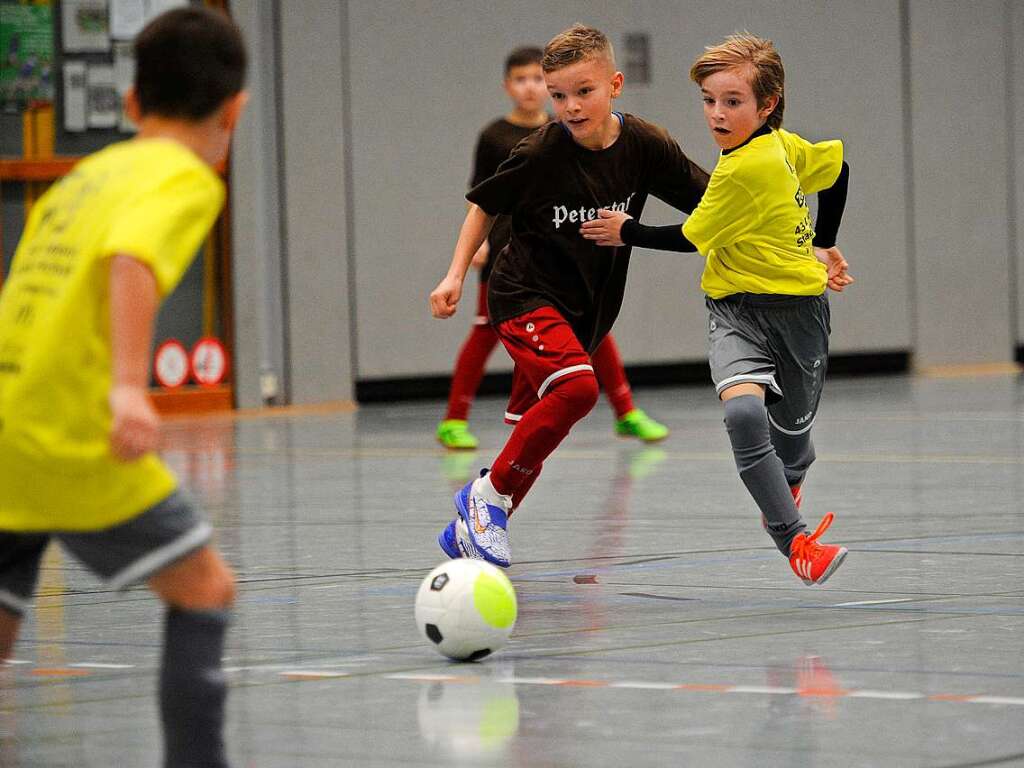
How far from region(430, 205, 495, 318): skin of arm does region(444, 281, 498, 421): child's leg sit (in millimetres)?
4440

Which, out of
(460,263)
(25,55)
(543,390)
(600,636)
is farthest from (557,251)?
(25,55)

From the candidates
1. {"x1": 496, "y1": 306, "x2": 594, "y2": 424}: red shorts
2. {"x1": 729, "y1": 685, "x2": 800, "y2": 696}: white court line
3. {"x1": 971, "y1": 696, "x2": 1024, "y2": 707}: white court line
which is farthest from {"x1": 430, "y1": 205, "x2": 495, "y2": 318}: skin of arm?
{"x1": 971, "y1": 696, "x2": 1024, "y2": 707}: white court line

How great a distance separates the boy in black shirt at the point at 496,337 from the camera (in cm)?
988

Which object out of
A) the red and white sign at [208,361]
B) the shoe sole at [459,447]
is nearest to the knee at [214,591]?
the shoe sole at [459,447]

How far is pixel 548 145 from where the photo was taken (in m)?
6.07

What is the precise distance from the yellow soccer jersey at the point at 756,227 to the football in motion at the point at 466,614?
1.53 meters

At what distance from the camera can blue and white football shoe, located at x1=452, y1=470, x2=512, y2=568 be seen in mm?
5812

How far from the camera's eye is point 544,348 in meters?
5.95

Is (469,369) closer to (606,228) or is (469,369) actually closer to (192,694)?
(606,228)

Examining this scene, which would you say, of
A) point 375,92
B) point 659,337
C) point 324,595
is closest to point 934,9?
point 659,337

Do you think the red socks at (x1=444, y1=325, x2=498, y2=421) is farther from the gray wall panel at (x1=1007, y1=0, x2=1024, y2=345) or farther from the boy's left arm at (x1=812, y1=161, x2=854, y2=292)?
the gray wall panel at (x1=1007, y1=0, x2=1024, y2=345)

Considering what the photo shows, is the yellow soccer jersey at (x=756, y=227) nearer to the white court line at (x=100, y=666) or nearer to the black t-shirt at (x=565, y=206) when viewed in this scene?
the black t-shirt at (x=565, y=206)

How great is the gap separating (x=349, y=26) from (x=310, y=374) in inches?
104

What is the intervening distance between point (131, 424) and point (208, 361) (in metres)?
11.5
